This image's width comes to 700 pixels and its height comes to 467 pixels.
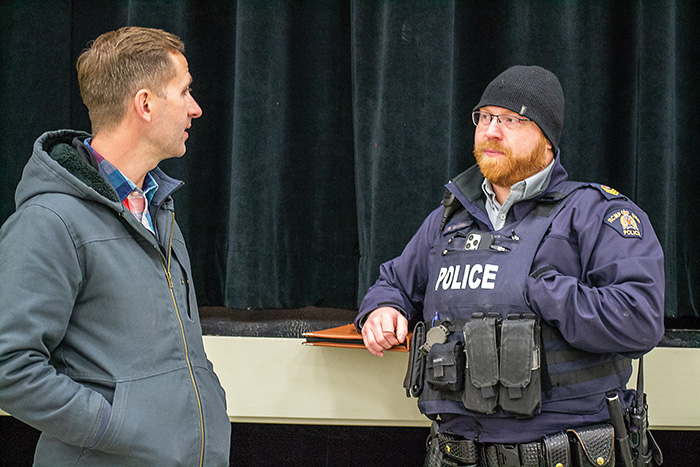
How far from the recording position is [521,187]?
160 cm

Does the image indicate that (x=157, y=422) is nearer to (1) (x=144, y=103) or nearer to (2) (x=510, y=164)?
(1) (x=144, y=103)

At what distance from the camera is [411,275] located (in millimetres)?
1780

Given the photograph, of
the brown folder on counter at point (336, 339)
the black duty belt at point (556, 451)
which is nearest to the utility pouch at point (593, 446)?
the black duty belt at point (556, 451)

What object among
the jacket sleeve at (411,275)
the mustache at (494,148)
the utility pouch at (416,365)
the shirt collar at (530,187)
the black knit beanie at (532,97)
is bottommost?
the utility pouch at (416,365)

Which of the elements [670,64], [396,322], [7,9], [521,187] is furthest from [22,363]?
[670,64]

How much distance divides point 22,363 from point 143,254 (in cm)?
29

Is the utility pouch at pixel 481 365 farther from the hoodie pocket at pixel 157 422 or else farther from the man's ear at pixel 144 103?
the man's ear at pixel 144 103

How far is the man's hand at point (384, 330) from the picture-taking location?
5.32ft

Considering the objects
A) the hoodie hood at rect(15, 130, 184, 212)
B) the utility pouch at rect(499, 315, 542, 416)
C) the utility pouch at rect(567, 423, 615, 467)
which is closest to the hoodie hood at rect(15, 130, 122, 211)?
the hoodie hood at rect(15, 130, 184, 212)

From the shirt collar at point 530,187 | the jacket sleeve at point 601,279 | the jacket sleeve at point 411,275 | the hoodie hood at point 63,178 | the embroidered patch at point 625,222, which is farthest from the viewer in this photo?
the jacket sleeve at point 411,275

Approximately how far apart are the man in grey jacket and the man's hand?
0.43 metres

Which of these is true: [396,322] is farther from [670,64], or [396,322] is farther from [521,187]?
[670,64]

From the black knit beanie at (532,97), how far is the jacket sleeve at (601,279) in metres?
0.22

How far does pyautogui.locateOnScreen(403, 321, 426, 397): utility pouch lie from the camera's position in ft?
5.27
